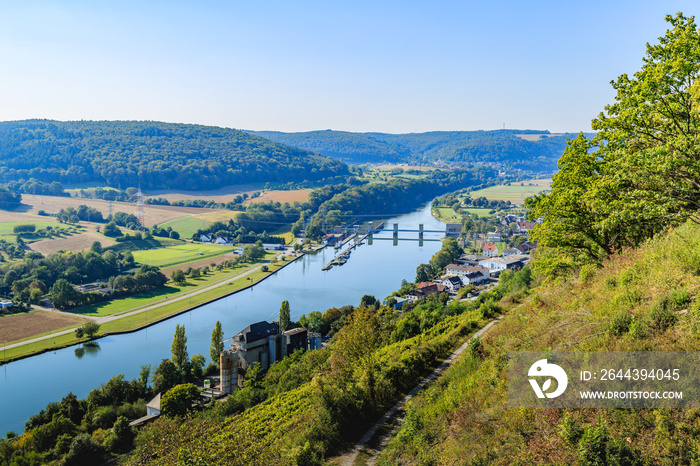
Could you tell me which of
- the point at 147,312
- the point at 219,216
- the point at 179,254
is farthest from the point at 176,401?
the point at 219,216

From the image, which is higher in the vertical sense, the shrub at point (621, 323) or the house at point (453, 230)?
the shrub at point (621, 323)

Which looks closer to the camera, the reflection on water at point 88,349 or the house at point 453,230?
the reflection on water at point 88,349

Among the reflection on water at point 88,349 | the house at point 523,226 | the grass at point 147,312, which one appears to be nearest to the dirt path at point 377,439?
the reflection on water at point 88,349

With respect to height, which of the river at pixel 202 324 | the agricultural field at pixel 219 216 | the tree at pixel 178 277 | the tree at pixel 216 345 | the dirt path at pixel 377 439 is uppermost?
the dirt path at pixel 377 439

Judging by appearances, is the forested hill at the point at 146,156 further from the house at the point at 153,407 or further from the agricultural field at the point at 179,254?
the house at the point at 153,407

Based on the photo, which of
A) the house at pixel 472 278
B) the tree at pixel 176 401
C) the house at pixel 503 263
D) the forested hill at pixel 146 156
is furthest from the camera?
the forested hill at pixel 146 156

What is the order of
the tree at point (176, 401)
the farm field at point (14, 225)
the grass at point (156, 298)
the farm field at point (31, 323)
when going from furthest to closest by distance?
the farm field at point (14, 225) < the grass at point (156, 298) < the farm field at point (31, 323) < the tree at point (176, 401)
